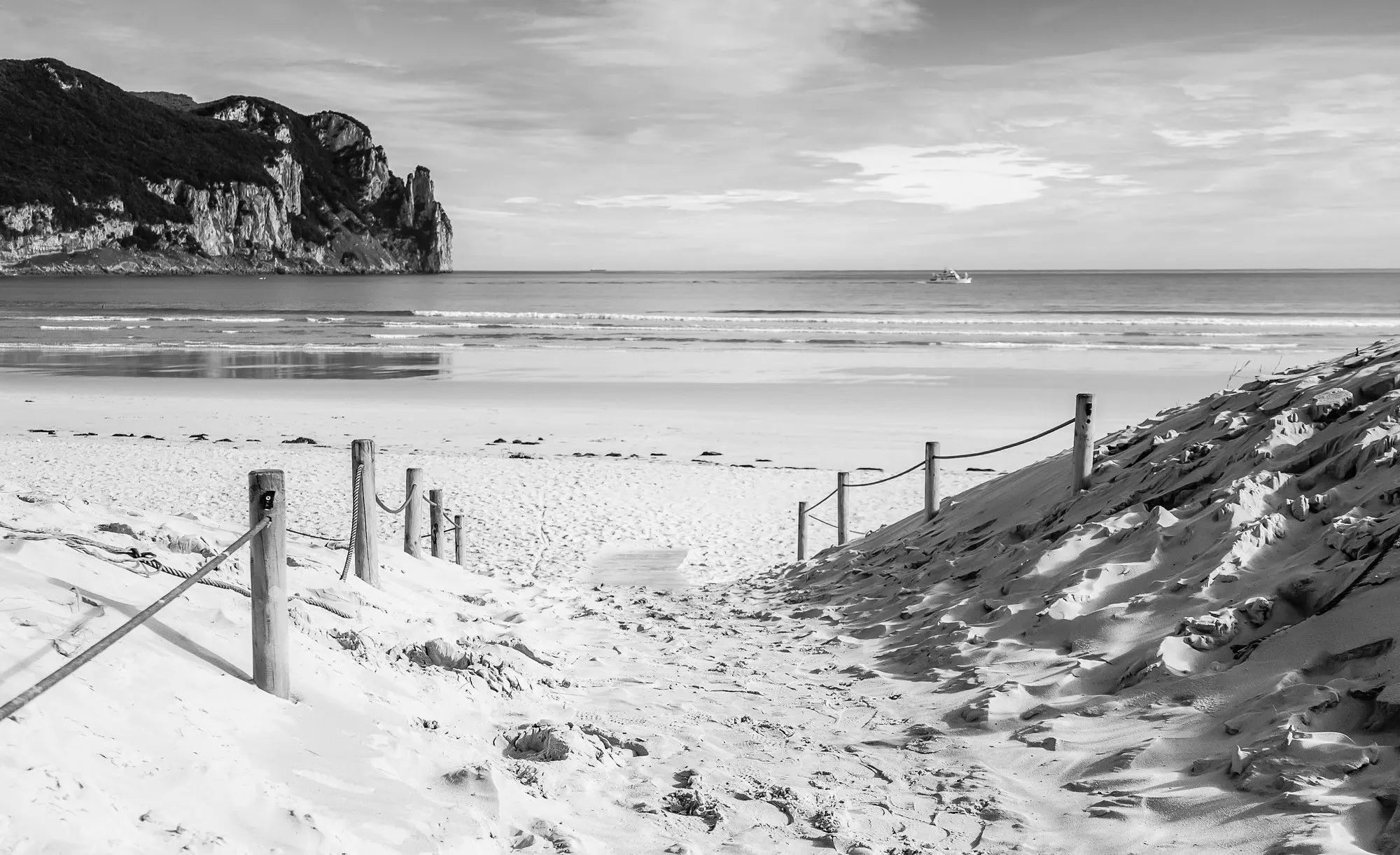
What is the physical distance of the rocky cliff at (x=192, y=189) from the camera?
422 ft

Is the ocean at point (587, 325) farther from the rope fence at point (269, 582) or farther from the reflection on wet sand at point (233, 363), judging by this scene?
the rope fence at point (269, 582)

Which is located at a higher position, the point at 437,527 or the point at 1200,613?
the point at 1200,613

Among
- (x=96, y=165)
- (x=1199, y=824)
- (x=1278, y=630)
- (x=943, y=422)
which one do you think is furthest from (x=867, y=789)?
(x=96, y=165)

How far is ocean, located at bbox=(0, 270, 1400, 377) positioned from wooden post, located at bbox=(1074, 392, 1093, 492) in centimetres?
2123

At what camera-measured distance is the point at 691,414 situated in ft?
63.0

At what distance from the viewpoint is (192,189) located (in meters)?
144

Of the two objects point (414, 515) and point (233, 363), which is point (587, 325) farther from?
point (414, 515)

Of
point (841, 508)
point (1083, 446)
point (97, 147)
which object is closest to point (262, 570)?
point (1083, 446)

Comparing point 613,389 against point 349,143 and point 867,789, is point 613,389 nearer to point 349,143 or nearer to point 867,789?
point 867,789

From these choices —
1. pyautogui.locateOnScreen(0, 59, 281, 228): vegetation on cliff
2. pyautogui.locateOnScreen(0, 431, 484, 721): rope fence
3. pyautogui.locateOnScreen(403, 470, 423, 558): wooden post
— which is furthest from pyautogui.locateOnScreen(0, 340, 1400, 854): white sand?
pyautogui.locateOnScreen(0, 59, 281, 228): vegetation on cliff

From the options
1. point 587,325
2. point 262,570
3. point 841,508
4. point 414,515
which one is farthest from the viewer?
point 587,325

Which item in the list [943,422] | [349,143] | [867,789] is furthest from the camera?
[349,143]

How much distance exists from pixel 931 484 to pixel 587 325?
120 ft

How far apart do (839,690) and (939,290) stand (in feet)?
304
